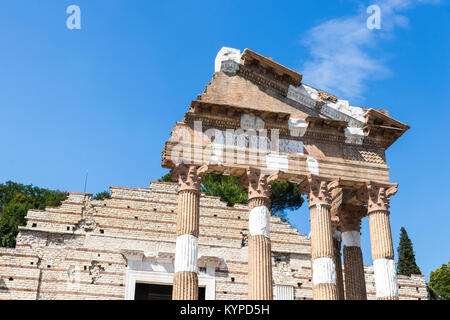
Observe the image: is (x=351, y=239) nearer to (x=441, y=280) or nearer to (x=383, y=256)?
(x=383, y=256)

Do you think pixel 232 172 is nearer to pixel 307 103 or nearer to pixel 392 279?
pixel 307 103

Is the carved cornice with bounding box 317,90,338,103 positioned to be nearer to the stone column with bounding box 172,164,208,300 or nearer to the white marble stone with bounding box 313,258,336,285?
the stone column with bounding box 172,164,208,300

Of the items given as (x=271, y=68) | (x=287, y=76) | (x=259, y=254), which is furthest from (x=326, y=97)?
(x=259, y=254)

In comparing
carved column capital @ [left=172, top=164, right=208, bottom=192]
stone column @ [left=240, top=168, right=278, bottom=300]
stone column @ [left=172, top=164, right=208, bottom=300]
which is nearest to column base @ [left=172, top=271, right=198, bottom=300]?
stone column @ [left=172, top=164, right=208, bottom=300]

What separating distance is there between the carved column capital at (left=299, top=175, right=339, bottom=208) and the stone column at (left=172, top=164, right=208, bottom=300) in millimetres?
3300

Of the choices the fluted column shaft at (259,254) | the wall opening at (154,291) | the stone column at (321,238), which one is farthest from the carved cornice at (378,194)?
the wall opening at (154,291)

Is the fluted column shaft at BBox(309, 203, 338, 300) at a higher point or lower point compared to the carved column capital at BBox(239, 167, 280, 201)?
lower

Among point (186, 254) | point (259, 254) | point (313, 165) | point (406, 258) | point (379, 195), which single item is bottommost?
point (186, 254)

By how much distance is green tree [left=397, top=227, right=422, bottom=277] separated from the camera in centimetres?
3306

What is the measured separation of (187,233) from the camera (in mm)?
15773

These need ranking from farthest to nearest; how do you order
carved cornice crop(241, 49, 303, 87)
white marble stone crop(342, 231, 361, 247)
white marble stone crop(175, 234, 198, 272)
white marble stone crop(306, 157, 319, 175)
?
white marble stone crop(342, 231, 361, 247) → carved cornice crop(241, 49, 303, 87) → white marble stone crop(306, 157, 319, 175) → white marble stone crop(175, 234, 198, 272)

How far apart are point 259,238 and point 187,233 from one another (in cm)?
208

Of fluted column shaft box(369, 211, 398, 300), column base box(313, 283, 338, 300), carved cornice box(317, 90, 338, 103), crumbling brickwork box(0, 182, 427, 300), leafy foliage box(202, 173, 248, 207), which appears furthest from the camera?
leafy foliage box(202, 173, 248, 207)
